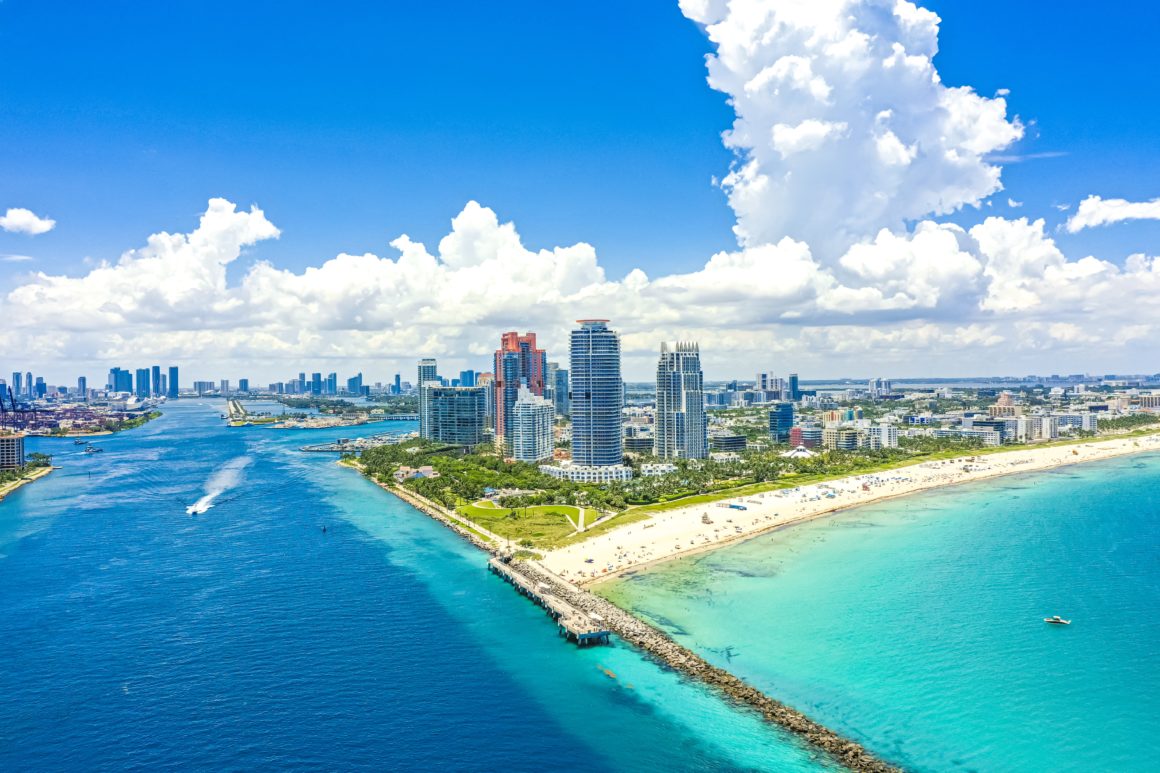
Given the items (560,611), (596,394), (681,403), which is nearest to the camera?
(560,611)

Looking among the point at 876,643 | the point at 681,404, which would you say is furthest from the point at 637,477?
the point at 876,643

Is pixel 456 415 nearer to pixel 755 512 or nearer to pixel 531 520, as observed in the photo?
pixel 531 520

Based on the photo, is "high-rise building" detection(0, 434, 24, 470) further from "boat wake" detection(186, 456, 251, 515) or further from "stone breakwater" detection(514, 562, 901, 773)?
"stone breakwater" detection(514, 562, 901, 773)

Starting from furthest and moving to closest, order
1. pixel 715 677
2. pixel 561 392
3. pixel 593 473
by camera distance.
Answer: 1. pixel 561 392
2. pixel 593 473
3. pixel 715 677

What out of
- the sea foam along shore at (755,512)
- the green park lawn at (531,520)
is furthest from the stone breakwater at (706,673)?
the green park lawn at (531,520)

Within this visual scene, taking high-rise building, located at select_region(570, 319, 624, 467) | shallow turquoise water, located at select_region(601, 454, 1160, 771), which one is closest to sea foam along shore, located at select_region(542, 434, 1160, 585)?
shallow turquoise water, located at select_region(601, 454, 1160, 771)

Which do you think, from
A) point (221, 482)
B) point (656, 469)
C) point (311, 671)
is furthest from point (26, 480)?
point (311, 671)
